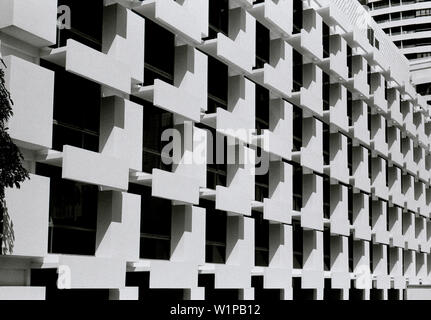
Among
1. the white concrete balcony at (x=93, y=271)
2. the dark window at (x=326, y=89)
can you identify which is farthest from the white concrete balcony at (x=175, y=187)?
the dark window at (x=326, y=89)

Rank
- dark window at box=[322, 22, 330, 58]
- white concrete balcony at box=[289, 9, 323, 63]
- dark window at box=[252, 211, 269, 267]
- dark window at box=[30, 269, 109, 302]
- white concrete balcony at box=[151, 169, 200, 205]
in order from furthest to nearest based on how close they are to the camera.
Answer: dark window at box=[322, 22, 330, 58] → white concrete balcony at box=[289, 9, 323, 63] → dark window at box=[252, 211, 269, 267] → white concrete balcony at box=[151, 169, 200, 205] → dark window at box=[30, 269, 109, 302]

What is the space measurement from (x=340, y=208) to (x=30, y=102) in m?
19.3

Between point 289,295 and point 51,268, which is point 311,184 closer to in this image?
point 289,295

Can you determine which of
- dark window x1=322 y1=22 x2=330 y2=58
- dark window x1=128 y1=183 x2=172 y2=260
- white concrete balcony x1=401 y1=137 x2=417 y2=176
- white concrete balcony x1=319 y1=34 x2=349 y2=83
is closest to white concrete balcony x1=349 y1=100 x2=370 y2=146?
white concrete balcony x1=319 y1=34 x2=349 y2=83

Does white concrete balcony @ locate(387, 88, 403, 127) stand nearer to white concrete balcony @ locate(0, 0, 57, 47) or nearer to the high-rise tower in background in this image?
white concrete balcony @ locate(0, 0, 57, 47)

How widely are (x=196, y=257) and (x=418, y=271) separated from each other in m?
26.5

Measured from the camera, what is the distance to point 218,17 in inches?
984

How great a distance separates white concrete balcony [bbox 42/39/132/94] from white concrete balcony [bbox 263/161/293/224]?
9091mm

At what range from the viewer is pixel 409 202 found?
42.3 m

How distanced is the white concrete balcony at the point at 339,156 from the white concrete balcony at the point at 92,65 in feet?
49.5

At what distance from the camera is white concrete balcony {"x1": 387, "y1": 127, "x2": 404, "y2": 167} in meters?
39.9

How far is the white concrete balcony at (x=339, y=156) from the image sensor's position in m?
31.7

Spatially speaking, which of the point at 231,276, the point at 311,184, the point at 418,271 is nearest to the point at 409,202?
the point at 418,271

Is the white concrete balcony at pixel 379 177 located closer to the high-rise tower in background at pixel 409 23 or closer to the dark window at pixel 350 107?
the dark window at pixel 350 107
